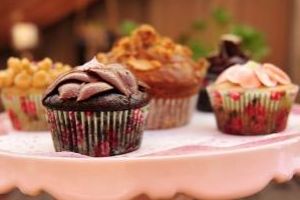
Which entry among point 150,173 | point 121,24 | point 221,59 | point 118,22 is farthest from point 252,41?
point 118,22

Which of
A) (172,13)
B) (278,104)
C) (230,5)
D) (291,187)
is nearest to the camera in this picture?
(278,104)

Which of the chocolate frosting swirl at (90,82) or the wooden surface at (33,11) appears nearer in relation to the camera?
the chocolate frosting swirl at (90,82)

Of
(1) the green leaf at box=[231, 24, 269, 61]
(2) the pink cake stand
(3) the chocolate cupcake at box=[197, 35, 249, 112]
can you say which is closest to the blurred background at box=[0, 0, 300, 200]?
(1) the green leaf at box=[231, 24, 269, 61]

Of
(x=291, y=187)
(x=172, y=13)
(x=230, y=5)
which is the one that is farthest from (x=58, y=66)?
(x=172, y=13)

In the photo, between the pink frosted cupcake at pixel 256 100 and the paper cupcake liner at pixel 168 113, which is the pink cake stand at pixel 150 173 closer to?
the pink frosted cupcake at pixel 256 100

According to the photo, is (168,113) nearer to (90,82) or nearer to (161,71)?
(161,71)

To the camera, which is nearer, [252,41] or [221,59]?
[221,59]

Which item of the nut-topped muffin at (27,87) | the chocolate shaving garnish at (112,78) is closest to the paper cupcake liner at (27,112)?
the nut-topped muffin at (27,87)

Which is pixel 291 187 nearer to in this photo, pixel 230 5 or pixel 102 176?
pixel 102 176
